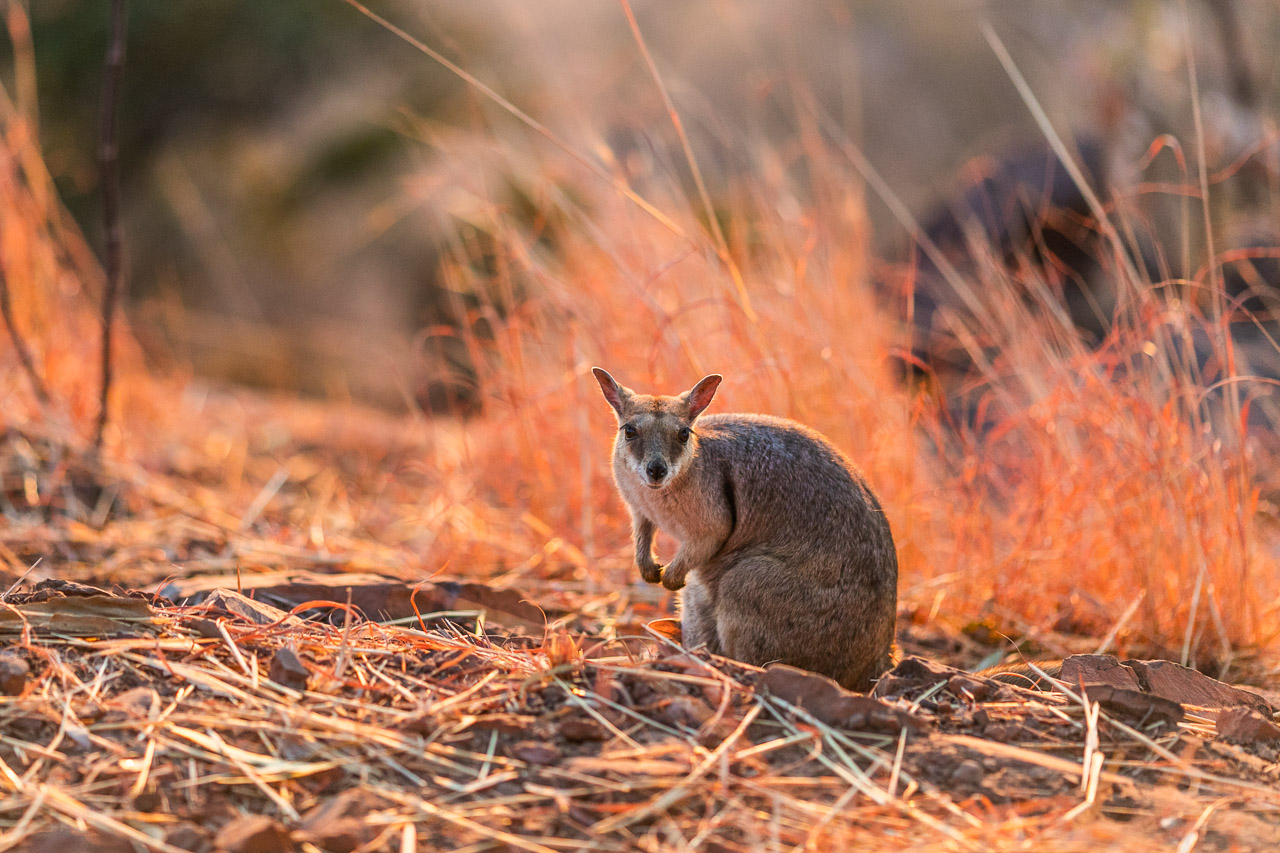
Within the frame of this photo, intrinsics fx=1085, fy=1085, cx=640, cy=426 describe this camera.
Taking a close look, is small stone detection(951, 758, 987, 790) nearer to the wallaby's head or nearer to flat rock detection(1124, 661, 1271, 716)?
flat rock detection(1124, 661, 1271, 716)

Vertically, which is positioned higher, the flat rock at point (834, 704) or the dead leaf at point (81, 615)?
the flat rock at point (834, 704)

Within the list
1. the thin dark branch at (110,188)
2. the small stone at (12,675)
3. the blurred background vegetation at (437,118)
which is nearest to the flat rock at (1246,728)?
the small stone at (12,675)

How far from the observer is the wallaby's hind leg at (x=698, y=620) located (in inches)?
139

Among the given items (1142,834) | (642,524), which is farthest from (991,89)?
(1142,834)

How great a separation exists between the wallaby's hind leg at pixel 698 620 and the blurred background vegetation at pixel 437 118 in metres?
1.98

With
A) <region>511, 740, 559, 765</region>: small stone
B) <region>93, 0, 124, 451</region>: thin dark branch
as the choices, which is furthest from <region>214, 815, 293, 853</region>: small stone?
<region>93, 0, 124, 451</region>: thin dark branch

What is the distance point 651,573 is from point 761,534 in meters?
0.41

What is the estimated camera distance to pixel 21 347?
17.1 ft

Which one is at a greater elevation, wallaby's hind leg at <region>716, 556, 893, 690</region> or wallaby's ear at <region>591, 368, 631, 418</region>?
wallaby's ear at <region>591, 368, 631, 418</region>

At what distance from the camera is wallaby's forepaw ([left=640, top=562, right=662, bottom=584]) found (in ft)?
11.9

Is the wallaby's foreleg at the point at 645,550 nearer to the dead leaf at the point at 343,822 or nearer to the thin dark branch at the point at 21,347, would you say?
the dead leaf at the point at 343,822

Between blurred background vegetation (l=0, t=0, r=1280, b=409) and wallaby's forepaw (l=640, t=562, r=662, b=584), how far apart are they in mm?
1847

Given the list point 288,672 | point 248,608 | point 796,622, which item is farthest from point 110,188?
point 796,622

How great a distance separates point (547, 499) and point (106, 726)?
9.27 ft
